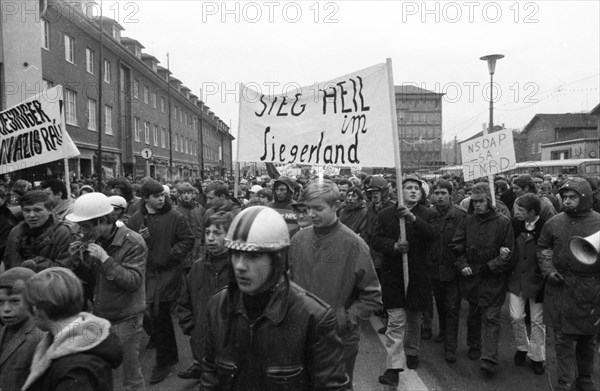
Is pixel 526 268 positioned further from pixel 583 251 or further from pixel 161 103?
pixel 161 103

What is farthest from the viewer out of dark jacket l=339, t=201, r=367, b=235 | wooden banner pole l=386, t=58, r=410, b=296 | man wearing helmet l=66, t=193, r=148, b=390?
dark jacket l=339, t=201, r=367, b=235

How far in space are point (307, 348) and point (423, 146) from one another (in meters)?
76.3

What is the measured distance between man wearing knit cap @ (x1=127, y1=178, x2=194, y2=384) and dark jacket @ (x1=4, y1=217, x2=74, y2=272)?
3.57ft

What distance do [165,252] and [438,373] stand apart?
10.1 feet

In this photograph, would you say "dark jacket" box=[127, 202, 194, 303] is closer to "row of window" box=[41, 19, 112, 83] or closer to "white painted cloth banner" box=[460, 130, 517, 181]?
"white painted cloth banner" box=[460, 130, 517, 181]

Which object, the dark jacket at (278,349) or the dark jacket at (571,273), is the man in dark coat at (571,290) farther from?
the dark jacket at (278,349)

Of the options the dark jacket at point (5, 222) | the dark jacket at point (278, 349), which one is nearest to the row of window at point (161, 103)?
the dark jacket at point (5, 222)

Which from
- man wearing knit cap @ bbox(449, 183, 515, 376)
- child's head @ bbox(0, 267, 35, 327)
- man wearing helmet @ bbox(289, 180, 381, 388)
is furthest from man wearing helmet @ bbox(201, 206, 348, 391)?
man wearing knit cap @ bbox(449, 183, 515, 376)

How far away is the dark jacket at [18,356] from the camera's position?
243cm

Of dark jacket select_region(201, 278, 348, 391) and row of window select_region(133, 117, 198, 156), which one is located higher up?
row of window select_region(133, 117, 198, 156)

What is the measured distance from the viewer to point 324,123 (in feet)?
18.1

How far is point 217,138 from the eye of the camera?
76562 millimetres

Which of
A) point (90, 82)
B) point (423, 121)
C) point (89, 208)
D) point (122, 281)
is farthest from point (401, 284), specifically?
point (423, 121)

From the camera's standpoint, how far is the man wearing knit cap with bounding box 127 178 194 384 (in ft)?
16.8
